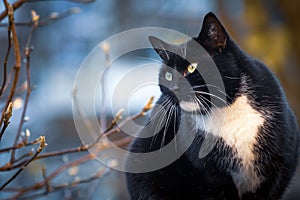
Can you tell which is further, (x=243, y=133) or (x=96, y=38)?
(x=96, y=38)

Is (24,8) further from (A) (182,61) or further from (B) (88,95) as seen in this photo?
(A) (182,61)

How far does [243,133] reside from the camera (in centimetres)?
113

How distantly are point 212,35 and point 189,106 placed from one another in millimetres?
168

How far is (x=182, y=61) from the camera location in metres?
1.14

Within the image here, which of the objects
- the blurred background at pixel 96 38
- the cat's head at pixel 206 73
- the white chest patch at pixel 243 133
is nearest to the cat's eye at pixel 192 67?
the cat's head at pixel 206 73

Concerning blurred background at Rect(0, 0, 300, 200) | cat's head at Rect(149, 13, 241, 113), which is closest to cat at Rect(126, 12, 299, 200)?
cat's head at Rect(149, 13, 241, 113)

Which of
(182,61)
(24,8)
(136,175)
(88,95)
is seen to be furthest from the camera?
(24,8)

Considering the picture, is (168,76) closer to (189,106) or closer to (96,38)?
(189,106)

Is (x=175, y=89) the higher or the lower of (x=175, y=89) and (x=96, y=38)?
the higher

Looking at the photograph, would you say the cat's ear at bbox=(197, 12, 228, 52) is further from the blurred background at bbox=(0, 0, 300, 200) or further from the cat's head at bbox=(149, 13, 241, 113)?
the blurred background at bbox=(0, 0, 300, 200)

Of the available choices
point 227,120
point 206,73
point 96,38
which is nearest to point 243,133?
point 227,120

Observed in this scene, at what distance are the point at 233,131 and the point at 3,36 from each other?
1.91 meters

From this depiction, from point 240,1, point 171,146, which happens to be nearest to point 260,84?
point 171,146

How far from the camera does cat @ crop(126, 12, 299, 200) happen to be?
1123 mm
